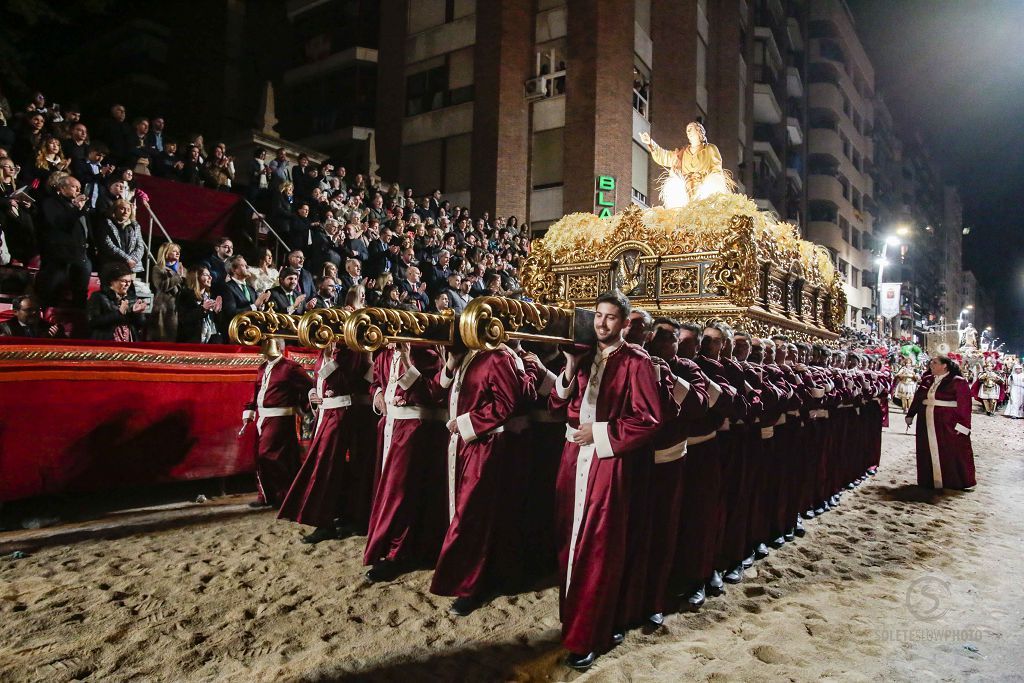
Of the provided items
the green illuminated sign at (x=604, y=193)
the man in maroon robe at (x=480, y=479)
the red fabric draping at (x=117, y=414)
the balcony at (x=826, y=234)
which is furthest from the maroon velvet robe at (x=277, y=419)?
the balcony at (x=826, y=234)

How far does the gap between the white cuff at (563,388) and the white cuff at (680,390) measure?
0.58 metres

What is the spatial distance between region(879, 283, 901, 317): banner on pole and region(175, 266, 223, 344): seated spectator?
28.8m

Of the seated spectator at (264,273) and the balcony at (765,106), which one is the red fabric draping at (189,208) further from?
the balcony at (765,106)

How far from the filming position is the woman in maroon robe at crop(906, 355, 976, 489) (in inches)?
308

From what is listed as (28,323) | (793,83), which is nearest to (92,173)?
(28,323)

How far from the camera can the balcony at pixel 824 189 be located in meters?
35.2

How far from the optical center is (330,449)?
197 inches

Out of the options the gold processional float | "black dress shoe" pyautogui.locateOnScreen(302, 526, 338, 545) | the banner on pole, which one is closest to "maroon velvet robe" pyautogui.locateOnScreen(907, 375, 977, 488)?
the gold processional float

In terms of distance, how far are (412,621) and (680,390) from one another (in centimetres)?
201

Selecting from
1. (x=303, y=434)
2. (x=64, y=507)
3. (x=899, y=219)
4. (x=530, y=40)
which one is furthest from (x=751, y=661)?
(x=899, y=219)

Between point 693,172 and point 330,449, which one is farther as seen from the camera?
point 693,172

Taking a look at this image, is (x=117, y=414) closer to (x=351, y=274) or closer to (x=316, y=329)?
(x=316, y=329)

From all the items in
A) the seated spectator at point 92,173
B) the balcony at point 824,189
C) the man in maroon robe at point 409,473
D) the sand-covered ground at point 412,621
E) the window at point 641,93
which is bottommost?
the sand-covered ground at point 412,621

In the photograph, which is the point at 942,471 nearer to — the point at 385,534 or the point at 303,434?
the point at 385,534
